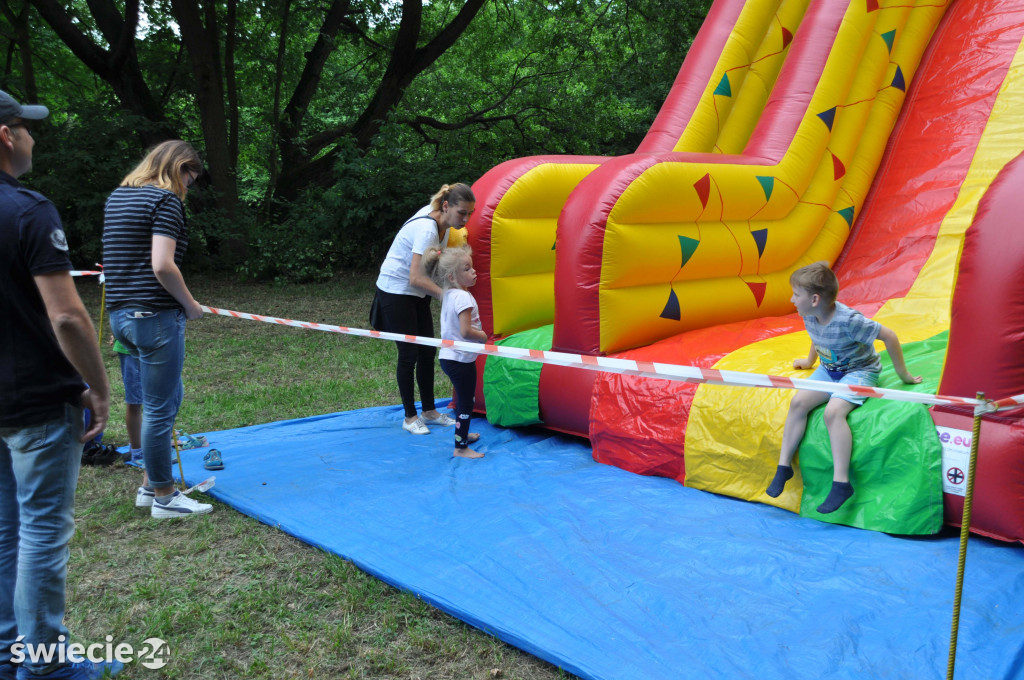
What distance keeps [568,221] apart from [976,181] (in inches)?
96.5

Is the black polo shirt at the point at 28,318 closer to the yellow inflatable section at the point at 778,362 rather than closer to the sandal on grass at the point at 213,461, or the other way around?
the sandal on grass at the point at 213,461

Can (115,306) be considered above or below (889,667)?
above

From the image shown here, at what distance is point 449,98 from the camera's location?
488 inches

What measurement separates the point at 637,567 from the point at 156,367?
1.98m

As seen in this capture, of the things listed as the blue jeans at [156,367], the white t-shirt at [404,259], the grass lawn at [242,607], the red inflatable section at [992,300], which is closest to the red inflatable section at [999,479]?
the red inflatable section at [992,300]

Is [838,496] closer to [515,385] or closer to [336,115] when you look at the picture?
[515,385]

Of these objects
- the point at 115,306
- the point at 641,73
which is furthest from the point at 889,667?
the point at 641,73

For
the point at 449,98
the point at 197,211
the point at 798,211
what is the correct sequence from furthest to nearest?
the point at 449,98 → the point at 197,211 → the point at 798,211

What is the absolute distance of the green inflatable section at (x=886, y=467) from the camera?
2.82 meters

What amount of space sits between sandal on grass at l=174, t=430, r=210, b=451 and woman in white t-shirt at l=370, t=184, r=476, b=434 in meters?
1.09

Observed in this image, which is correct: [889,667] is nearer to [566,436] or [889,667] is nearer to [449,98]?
[566,436]

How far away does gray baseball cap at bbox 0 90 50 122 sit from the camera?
184 centimetres

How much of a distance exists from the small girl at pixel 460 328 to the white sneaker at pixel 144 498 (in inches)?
56.4

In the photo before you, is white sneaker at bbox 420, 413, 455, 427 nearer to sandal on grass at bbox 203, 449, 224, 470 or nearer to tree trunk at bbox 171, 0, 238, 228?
sandal on grass at bbox 203, 449, 224, 470
